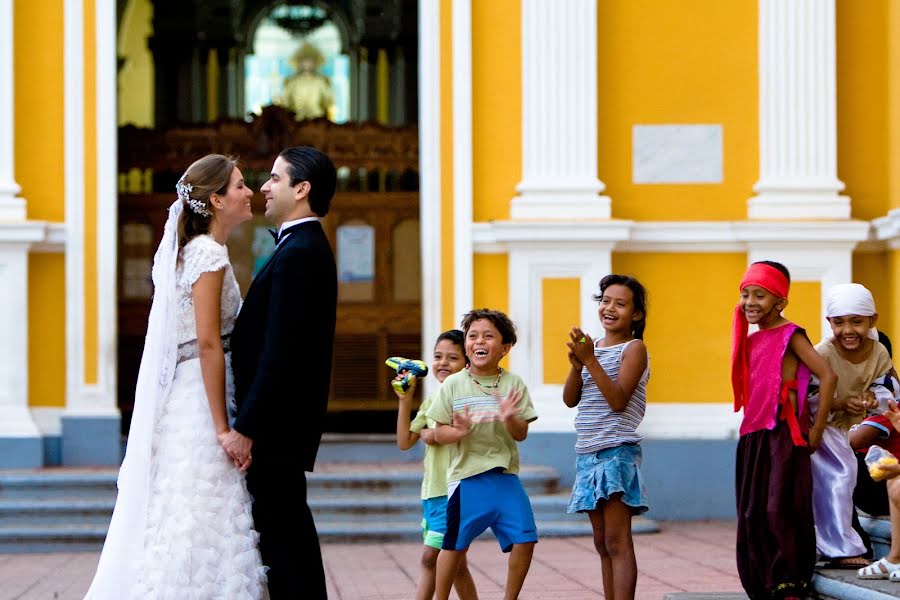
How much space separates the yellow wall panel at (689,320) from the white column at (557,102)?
675mm

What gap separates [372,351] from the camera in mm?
12578

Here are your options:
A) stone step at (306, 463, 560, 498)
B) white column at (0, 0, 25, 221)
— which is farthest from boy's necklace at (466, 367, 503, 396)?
Result: white column at (0, 0, 25, 221)

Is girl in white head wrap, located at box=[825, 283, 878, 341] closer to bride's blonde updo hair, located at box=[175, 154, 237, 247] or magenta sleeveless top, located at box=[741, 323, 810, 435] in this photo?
magenta sleeveless top, located at box=[741, 323, 810, 435]

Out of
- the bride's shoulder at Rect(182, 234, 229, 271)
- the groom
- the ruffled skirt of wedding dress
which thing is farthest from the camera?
the bride's shoulder at Rect(182, 234, 229, 271)

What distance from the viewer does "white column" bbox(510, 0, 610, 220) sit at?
10.1 meters

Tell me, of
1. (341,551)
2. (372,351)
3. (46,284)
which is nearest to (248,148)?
(372,351)

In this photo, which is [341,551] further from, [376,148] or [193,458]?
[376,148]

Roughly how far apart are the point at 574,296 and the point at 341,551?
2.39 metres

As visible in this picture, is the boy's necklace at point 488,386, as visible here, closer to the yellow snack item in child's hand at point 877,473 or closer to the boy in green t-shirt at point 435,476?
the boy in green t-shirt at point 435,476

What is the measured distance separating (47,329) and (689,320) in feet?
14.5

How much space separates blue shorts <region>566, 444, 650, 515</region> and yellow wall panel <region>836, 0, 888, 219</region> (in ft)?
16.2

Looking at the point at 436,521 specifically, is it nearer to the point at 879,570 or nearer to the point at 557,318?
the point at 879,570

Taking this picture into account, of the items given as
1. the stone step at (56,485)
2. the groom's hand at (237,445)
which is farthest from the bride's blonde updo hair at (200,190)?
the stone step at (56,485)

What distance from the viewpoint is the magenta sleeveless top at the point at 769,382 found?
6.00 meters
